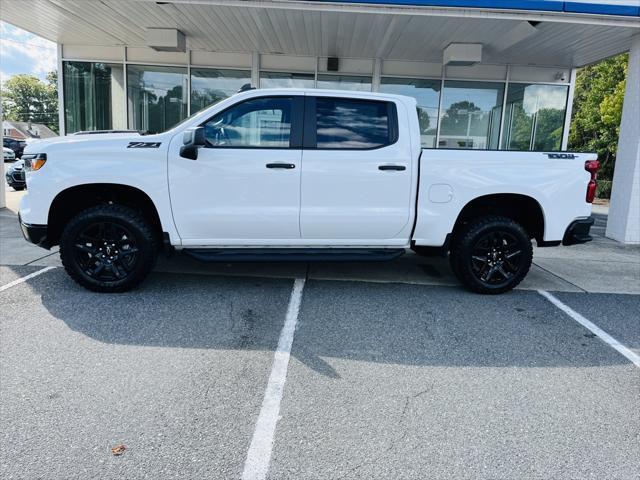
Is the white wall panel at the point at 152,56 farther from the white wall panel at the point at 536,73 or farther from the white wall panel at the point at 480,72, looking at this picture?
the white wall panel at the point at 536,73

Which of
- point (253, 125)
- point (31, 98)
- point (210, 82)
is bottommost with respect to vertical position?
point (253, 125)

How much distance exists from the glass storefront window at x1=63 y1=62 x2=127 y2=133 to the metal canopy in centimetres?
68

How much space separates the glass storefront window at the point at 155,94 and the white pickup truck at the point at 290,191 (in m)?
8.07

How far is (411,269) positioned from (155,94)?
9.07 meters

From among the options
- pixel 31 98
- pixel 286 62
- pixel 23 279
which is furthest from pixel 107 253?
pixel 31 98

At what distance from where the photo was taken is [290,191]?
5.15m

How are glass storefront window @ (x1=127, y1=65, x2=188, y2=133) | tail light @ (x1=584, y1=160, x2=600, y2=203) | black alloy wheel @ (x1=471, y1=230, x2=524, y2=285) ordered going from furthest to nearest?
glass storefront window @ (x1=127, y1=65, x2=188, y2=133) < black alloy wheel @ (x1=471, y1=230, x2=524, y2=285) < tail light @ (x1=584, y1=160, x2=600, y2=203)

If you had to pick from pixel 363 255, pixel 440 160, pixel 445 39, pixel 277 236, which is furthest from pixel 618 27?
pixel 277 236

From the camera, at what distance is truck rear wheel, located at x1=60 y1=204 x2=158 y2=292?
5043mm

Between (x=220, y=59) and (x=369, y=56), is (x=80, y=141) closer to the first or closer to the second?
(x=220, y=59)

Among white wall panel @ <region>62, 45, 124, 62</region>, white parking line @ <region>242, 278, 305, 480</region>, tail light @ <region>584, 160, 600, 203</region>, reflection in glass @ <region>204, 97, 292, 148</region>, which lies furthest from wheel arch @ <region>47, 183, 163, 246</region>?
white wall panel @ <region>62, 45, 124, 62</region>

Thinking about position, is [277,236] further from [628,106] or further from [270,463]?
[628,106]

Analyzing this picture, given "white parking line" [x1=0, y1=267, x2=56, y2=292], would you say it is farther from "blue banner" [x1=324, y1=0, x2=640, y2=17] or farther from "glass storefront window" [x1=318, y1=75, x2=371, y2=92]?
"glass storefront window" [x1=318, y1=75, x2=371, y2=92]

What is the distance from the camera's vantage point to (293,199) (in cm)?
517
